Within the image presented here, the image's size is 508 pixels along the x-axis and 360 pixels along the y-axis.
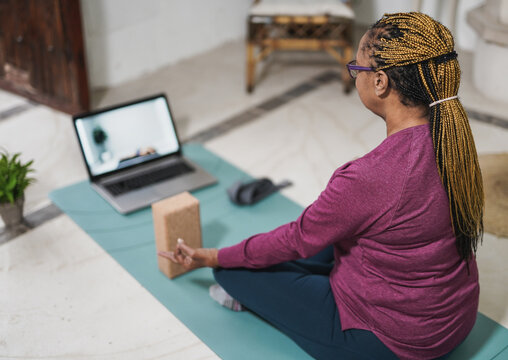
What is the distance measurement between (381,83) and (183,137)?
1.71 m

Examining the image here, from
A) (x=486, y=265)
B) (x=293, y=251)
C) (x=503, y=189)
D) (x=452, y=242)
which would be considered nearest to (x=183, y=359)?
(x=293, y=251)

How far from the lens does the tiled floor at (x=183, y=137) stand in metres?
1.77

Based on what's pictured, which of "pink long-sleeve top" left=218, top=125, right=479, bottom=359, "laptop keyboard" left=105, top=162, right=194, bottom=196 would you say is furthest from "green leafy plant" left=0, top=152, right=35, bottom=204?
"pink long-sleeve top" left=218, top=125, right=479, bottom=359

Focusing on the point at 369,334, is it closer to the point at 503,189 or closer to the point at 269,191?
the point at 269,191

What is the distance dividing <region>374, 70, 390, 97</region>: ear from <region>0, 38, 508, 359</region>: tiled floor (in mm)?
881

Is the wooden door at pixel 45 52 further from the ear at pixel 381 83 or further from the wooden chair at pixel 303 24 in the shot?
the ear at pixel 381 83

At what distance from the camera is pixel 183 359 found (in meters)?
1.68

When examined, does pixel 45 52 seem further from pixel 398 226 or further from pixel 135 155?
pixel 398 226

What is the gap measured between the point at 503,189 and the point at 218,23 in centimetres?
210

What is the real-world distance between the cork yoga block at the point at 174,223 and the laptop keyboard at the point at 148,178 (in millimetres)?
471

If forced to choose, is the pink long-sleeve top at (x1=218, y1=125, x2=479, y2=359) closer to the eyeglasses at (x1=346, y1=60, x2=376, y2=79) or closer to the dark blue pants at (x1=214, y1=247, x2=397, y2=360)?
the dark blue pants at (x1=214, y1=247, x2=397, y2=360)

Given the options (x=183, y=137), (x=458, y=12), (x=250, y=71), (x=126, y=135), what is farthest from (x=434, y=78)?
(x=458, y=12)

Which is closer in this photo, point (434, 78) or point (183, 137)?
point (434, 78)

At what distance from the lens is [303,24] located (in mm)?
3244
